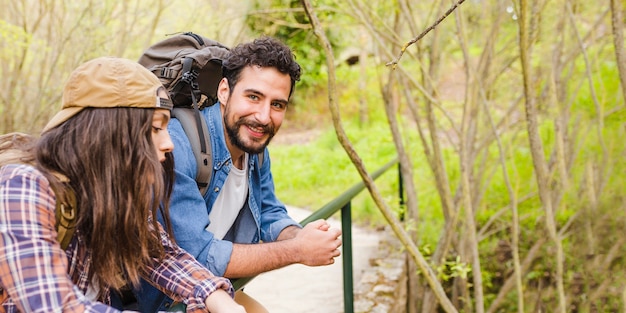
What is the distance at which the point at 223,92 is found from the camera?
7.17 feet

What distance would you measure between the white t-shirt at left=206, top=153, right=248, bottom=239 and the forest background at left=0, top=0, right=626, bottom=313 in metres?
0.72

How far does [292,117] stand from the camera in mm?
15523

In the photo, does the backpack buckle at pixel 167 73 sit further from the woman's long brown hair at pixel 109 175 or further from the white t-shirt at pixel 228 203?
the woman's long brown hair at pixel 109 175

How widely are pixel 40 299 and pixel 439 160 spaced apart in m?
3.18

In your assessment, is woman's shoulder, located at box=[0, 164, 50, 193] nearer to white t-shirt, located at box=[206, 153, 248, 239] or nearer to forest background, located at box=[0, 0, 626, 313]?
white t-shirt, located at box=[206, 153, 248, 239]

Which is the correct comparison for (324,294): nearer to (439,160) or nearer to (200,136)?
(439,160)

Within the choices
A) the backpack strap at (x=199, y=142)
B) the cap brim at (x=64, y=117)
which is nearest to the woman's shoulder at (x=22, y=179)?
the cap brim at (x=64, y=117)

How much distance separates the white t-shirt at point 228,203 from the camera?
2.06 meters

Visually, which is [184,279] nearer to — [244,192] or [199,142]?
[199,142]

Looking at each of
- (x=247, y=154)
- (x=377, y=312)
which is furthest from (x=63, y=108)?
(x=377, y=312)

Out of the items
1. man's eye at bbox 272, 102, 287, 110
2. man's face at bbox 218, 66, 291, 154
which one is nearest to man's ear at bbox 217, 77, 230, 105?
man's face at bbox 218, 66, 291, 154

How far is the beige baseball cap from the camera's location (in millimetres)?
1270

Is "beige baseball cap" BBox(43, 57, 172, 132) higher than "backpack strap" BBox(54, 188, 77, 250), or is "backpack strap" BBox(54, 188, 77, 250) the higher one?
"beige baseball cap" BBox(43, 57, 172, 132)

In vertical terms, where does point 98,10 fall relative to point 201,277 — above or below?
above
